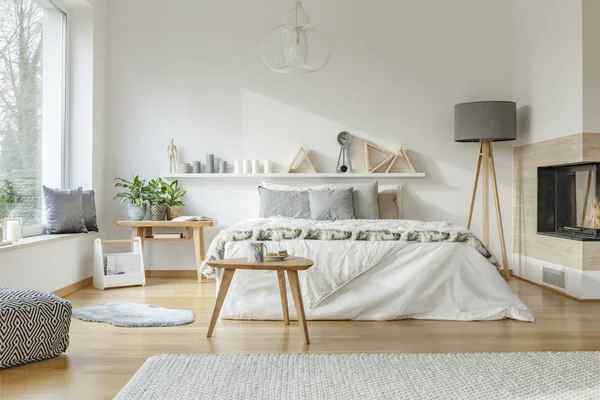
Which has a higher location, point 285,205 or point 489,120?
point 489,120

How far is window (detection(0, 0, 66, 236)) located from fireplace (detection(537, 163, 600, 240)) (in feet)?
14.6

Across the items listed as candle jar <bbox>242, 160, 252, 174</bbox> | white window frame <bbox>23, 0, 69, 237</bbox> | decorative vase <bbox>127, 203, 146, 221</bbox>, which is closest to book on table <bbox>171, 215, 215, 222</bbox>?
decorative vase <bbox>127, 203, 146, 221</bbox>

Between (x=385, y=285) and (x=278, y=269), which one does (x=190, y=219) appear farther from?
(x=278, y=269)

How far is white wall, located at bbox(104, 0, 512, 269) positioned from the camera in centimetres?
604

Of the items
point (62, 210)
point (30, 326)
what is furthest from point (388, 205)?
point (30, 326)

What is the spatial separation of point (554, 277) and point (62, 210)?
424 centimetres

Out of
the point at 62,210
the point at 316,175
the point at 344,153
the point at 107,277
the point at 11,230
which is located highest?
the point at 344,153

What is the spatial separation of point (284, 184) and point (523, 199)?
2373 mm

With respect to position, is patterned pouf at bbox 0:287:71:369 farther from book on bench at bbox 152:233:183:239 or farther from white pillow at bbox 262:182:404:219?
white pillow at bbox 262:182:404:219

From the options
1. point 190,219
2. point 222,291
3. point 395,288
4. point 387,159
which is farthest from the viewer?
point 387,159

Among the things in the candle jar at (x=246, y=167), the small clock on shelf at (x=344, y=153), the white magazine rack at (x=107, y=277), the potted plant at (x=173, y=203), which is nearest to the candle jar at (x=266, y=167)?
the candle jar at (x=246, y=167)

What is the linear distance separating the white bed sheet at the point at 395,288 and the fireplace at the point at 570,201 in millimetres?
1250

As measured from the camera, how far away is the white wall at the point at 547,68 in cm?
473

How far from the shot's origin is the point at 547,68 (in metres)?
5.27
